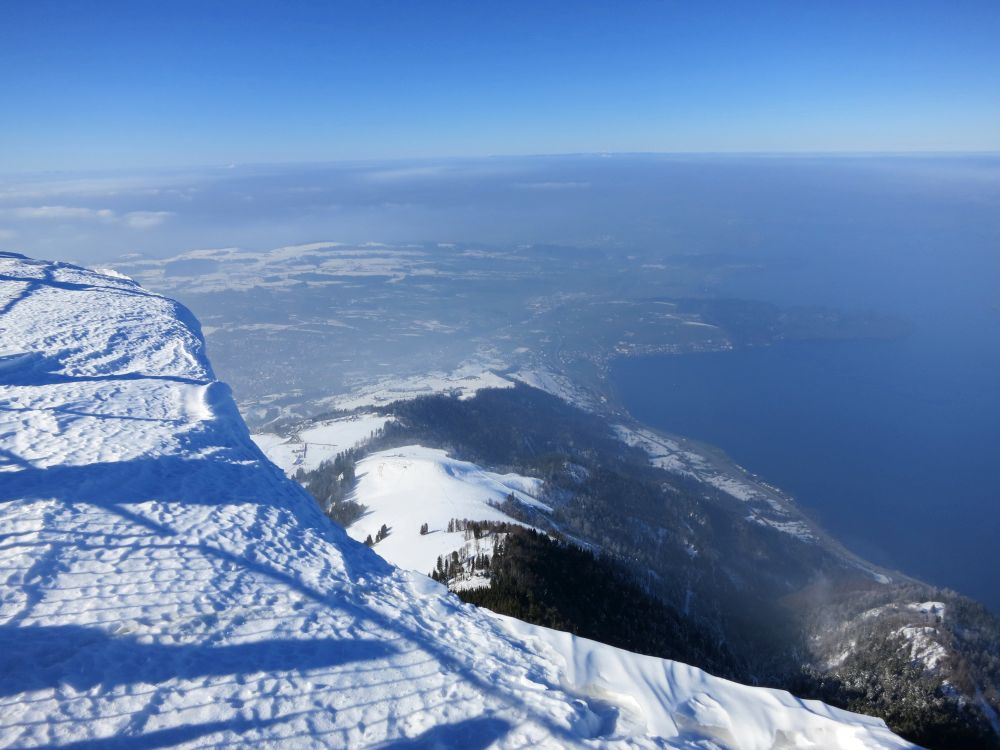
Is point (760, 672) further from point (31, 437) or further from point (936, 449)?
point (936, 449)

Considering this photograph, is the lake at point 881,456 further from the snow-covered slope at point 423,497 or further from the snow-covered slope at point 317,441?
the snow-covered slope at point 317,441

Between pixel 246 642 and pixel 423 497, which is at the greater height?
pixel 246 642

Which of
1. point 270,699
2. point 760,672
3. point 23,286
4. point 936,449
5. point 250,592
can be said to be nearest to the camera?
point 270,699

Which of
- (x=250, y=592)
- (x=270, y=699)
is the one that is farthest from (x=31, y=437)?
(x=270, y=699)

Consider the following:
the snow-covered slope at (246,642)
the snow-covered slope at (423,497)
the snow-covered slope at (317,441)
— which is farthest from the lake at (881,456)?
the snow-covered slope at (246,642)

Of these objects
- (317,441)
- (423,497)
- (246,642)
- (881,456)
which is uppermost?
(246,642)

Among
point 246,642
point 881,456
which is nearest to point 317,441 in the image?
point 246,642

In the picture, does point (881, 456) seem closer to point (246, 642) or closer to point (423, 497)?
point (423, 497)
